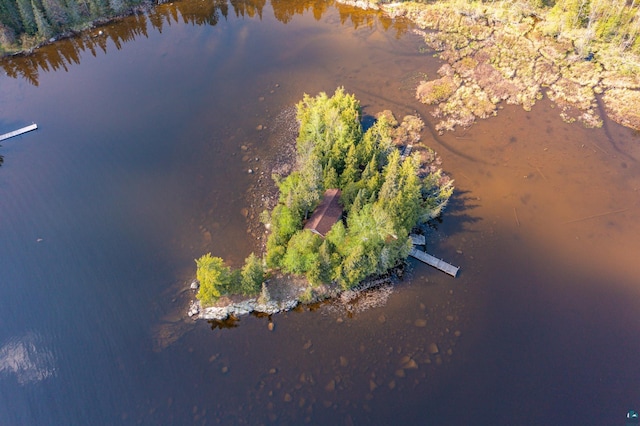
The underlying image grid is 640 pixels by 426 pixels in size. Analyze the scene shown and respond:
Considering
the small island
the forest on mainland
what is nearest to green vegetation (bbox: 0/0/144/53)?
the forest on mainland

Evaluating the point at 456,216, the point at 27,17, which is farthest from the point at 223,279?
the point at 27,17

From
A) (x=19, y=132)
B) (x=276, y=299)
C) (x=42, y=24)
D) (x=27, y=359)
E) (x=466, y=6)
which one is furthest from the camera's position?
(x=466, y=6)

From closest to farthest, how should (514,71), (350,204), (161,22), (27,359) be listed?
(27,359)
(350,204)
(514,71)
(161,22)

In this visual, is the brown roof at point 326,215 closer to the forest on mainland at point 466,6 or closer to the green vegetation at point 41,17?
the forest on mainland at point 466,6

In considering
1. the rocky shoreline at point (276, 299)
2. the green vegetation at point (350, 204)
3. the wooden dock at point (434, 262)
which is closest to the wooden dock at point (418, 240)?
the wooden dock at point (434, 262)

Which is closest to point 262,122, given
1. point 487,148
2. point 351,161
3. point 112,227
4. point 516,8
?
point 351,161

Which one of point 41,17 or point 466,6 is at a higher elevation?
point 41,17

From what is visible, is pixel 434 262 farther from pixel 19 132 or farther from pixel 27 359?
pixel 19 132

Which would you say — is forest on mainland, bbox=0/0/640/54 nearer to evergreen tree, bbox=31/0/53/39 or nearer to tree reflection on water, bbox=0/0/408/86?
evergreen tree, bbox=31/0/53/39
